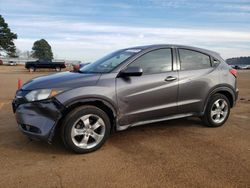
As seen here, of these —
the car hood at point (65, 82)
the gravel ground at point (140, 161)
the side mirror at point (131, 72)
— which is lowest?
the gravel ground at point (140, 161)

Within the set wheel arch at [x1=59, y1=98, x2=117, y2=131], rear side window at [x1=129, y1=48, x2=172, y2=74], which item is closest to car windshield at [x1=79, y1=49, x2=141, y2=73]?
rear side window at [x1=129, y1=48, x2=172, y2=74]

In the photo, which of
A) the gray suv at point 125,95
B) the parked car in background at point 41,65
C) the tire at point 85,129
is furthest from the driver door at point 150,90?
the parked car in background at point 41,65

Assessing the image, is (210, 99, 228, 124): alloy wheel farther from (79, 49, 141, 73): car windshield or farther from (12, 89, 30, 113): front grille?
(12, 89, 30, 113): front grille

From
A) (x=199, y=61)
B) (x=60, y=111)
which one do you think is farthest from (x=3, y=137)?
(x=199, y=61)

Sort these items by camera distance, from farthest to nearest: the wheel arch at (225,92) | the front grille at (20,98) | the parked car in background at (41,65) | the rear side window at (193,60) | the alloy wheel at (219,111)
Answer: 1. the parked car in background at (41,65)
2. the alloy wheel at (219,111)
3. the wheel arch at (225,92)
4. the rear side window at (193,60)
5. the front grille at (20,98)

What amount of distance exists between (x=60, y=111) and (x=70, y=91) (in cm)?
34

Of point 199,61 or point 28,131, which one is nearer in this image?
point 28,131

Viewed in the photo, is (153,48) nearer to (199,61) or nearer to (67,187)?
(199,61)

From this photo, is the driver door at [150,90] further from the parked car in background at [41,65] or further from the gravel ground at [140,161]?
the parked car in background at [41,65]

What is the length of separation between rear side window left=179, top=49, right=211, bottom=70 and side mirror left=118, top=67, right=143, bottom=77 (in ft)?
3.86

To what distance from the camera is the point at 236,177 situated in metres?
4.07

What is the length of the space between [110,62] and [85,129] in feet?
4.59

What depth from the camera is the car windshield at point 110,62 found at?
18.2ft

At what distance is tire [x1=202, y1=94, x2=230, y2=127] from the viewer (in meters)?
6.43
